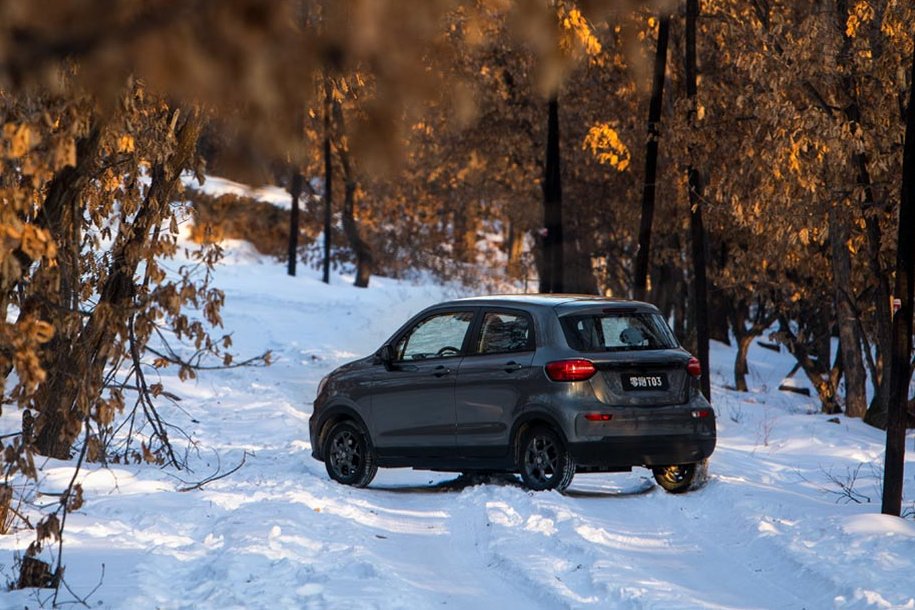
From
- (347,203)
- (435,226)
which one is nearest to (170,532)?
(347,203)

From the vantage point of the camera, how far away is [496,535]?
31.9 feet

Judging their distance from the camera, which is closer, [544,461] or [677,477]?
[544,461]

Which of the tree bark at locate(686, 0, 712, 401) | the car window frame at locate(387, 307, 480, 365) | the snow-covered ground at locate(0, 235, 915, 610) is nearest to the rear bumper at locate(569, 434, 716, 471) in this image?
the snow-covered ground at locate(0, 235, 915, 610)

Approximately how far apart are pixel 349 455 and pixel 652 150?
10.2 metres

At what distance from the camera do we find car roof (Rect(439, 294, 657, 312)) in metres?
11.7

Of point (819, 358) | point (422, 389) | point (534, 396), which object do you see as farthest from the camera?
point (819, 358)

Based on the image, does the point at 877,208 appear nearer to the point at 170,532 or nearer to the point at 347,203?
the point at 170,532

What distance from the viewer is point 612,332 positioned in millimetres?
11633

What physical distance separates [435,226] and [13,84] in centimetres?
7322

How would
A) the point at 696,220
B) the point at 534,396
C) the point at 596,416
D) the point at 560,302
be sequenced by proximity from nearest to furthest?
the point at 596,416
the point at 534,396
the point at 560,302
the point at 696,220

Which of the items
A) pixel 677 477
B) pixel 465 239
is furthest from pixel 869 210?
pixel 465 239

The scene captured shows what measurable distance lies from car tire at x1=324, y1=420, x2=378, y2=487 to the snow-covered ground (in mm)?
211

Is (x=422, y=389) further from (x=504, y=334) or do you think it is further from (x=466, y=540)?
(x=466, y=540)

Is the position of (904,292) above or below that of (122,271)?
above
